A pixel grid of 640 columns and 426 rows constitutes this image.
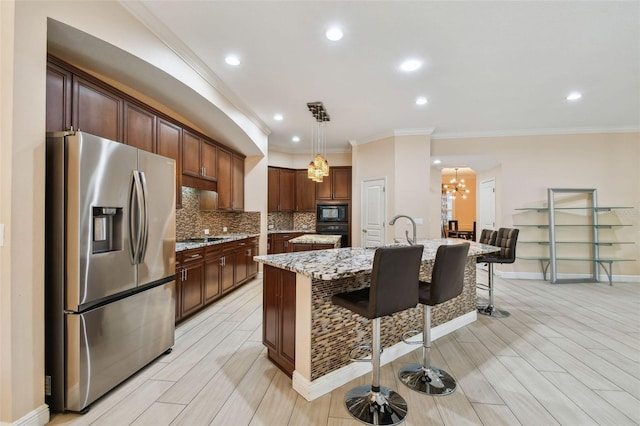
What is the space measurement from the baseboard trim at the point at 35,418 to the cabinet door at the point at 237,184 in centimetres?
332

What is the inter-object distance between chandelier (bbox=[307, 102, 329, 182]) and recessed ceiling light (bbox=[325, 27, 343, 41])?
1519mm

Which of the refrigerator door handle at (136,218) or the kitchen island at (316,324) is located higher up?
the refrigerator door handle at (136,218)

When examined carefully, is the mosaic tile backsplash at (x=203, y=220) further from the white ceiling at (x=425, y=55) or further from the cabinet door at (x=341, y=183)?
the cabinet door at (x=341, y=183)

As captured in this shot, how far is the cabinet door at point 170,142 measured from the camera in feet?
10.4

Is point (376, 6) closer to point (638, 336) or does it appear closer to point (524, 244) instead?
point (638, 336)

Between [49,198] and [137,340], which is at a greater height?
[49,198]

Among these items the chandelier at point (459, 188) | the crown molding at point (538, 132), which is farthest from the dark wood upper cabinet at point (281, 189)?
the chandelier at point (459, 188)

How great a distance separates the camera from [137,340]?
211 centimetres

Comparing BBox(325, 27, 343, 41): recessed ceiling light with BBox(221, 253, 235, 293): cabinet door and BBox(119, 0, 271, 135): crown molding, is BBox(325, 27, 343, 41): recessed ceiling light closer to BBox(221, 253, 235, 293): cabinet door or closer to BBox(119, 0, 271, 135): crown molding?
BBox(119, 0, 271, 135): crown molding

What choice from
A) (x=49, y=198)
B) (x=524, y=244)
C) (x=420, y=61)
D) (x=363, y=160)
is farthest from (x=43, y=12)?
(x=524, y=244)

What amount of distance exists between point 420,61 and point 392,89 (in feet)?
2.22

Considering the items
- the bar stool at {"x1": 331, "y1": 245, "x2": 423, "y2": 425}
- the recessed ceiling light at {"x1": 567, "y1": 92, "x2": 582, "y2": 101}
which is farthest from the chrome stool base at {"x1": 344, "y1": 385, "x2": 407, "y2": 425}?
the recessed ceiling light at {"x1": 567, "y1": 92, "x2": 582, "y2": 101}

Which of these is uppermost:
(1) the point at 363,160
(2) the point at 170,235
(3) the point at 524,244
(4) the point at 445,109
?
(4) the point at 445,109

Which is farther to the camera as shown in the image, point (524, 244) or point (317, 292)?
point (524, 244)
